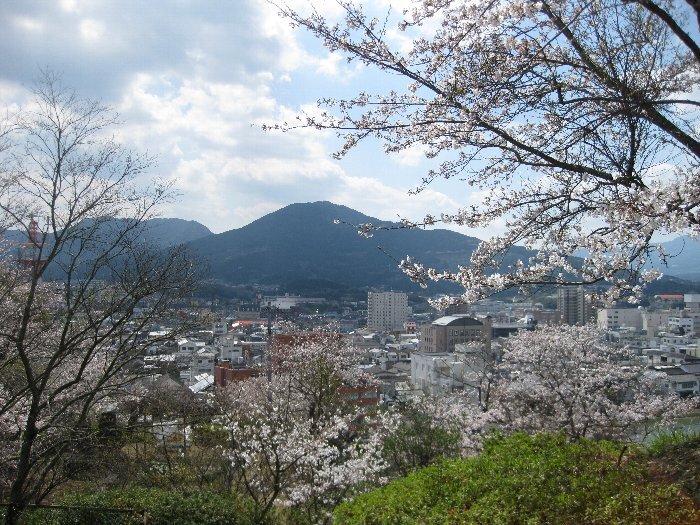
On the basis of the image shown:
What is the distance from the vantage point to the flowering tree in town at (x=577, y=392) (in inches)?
442

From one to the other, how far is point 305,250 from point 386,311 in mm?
50154

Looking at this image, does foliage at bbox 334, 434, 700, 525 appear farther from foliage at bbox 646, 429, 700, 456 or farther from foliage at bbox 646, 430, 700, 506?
foliage at bbox 646, 429, 700, 456

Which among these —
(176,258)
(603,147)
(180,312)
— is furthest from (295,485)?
(603,147)

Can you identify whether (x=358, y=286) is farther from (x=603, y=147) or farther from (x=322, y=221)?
(x=603, y=147)

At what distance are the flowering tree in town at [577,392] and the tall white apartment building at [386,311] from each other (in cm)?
7746

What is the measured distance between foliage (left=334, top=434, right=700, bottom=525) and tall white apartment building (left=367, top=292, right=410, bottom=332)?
8647cm

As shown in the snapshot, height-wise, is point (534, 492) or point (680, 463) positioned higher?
point (534, 492)

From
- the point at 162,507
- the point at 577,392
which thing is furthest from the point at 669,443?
the point at 162,507

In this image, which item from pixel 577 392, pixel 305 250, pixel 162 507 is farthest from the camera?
pixel 305 250

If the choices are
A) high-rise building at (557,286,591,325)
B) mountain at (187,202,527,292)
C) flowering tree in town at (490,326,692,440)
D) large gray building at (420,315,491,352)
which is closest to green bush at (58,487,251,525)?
high-rise building at (557,286,591,325)

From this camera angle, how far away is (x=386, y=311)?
9488 cm

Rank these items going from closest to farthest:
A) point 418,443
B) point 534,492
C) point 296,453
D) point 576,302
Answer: point 534,492, point 296,453, point 418,443, point 576,302

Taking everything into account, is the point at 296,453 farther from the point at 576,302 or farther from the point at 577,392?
the point at 576,302

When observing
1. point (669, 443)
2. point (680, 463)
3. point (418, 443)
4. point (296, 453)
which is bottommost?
point (418, 443)
